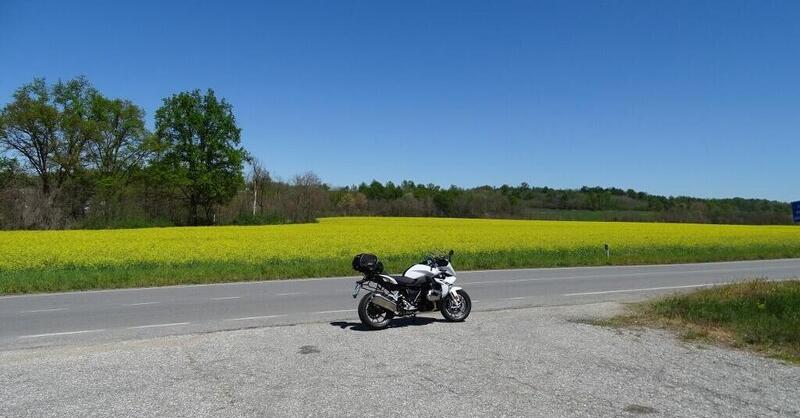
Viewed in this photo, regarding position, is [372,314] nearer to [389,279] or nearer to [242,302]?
[389,279]

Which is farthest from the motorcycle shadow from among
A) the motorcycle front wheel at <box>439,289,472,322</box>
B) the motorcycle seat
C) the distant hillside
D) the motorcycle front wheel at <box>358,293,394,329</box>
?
the distant hillside


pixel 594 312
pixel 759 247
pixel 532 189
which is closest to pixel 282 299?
pixel 594 312

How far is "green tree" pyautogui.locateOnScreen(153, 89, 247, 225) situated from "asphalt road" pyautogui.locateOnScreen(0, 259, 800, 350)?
52532 mm

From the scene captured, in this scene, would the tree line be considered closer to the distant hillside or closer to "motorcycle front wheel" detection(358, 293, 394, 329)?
the distant hillside

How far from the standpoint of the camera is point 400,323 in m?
9.76

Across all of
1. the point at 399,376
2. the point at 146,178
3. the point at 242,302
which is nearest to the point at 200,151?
the point at 146,178

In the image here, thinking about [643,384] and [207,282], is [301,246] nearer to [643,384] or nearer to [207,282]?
[207,282]

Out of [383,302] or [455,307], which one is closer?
[383,302]

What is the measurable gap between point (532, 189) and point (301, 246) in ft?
323

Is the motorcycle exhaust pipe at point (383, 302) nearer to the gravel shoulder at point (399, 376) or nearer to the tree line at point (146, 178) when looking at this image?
the gravel shoulder at point (399, 376)

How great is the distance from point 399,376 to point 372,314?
2.81m

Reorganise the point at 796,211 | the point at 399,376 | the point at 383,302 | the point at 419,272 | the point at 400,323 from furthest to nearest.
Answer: the point at 796,211, the point at 400,323, the point at 419,272, the point at 383,302, the point at 399,376

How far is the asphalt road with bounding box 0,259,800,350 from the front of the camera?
9.54 metres

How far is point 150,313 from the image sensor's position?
36.6ft
